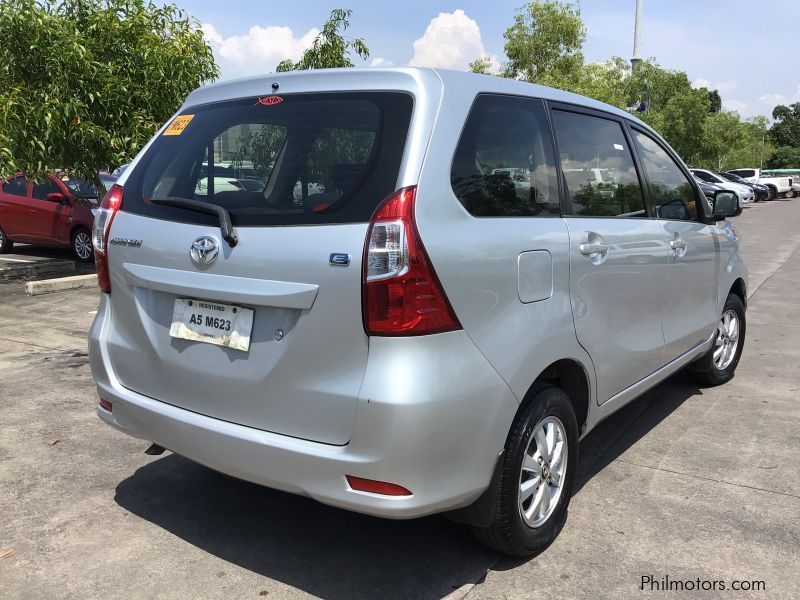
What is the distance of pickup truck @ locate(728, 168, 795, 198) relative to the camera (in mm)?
39125

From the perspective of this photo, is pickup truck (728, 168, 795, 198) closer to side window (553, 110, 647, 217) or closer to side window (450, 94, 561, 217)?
side window (553, 110, 647, 217)

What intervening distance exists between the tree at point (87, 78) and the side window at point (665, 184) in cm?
732

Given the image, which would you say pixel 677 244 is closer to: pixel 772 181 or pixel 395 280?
pixel 395 280

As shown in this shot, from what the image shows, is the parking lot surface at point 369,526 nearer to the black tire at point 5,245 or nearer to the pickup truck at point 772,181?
the black tire at point 5,245

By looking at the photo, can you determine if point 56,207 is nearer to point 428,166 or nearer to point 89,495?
point 89,495

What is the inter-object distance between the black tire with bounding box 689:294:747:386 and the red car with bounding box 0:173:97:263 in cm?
950

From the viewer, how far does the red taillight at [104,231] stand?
9.64ft

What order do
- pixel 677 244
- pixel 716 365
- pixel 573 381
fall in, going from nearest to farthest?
pixel 573 381, pixel 677 244, pixel 716 365

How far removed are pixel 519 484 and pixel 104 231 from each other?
1963mm

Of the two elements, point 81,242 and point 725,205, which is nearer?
point 725,205

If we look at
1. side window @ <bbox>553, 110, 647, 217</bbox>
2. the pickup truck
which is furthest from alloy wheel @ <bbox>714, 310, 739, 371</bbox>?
the pickup truck

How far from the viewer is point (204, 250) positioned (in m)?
2.54

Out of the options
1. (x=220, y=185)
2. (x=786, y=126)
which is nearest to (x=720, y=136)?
(x=220, y=185)

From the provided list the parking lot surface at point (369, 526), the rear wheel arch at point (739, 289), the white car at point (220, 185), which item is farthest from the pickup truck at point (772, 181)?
the white car at point (220, 185)
